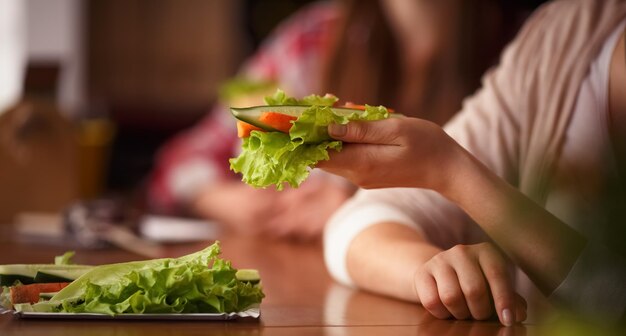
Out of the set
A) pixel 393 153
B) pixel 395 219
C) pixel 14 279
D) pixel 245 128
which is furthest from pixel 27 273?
pixel 395 219

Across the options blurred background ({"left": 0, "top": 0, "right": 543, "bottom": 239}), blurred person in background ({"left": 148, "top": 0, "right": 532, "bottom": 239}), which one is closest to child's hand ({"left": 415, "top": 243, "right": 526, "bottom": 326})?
blurred person in background ({"left": 148, "top": 0, "right": 532, "bottom": 239})

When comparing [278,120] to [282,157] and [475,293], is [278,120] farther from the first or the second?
[475,293]

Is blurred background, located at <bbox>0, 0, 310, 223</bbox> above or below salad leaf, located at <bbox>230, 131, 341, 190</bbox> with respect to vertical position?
above

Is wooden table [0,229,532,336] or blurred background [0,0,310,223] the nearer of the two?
wooden table [0,229,532,336]

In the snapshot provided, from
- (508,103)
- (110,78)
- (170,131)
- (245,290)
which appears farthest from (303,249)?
(110,78)

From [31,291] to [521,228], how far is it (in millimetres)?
508

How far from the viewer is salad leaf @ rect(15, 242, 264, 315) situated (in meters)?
0.92

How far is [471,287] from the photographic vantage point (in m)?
0.98

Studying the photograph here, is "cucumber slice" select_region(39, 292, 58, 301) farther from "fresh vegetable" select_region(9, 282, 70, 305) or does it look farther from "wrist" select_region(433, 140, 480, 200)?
"wrist" select_region(433, 140, 480, 200)

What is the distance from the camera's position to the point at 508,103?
149cm

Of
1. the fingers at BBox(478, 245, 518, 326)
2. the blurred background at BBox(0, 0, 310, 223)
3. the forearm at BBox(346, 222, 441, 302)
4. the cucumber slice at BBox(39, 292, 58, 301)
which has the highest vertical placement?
the blurred background at BBox(0, 0, 310, 223)

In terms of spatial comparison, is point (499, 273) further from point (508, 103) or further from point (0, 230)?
point (0, 230)

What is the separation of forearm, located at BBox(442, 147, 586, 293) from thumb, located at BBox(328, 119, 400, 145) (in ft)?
0.40

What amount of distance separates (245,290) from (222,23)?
7.49 meters
